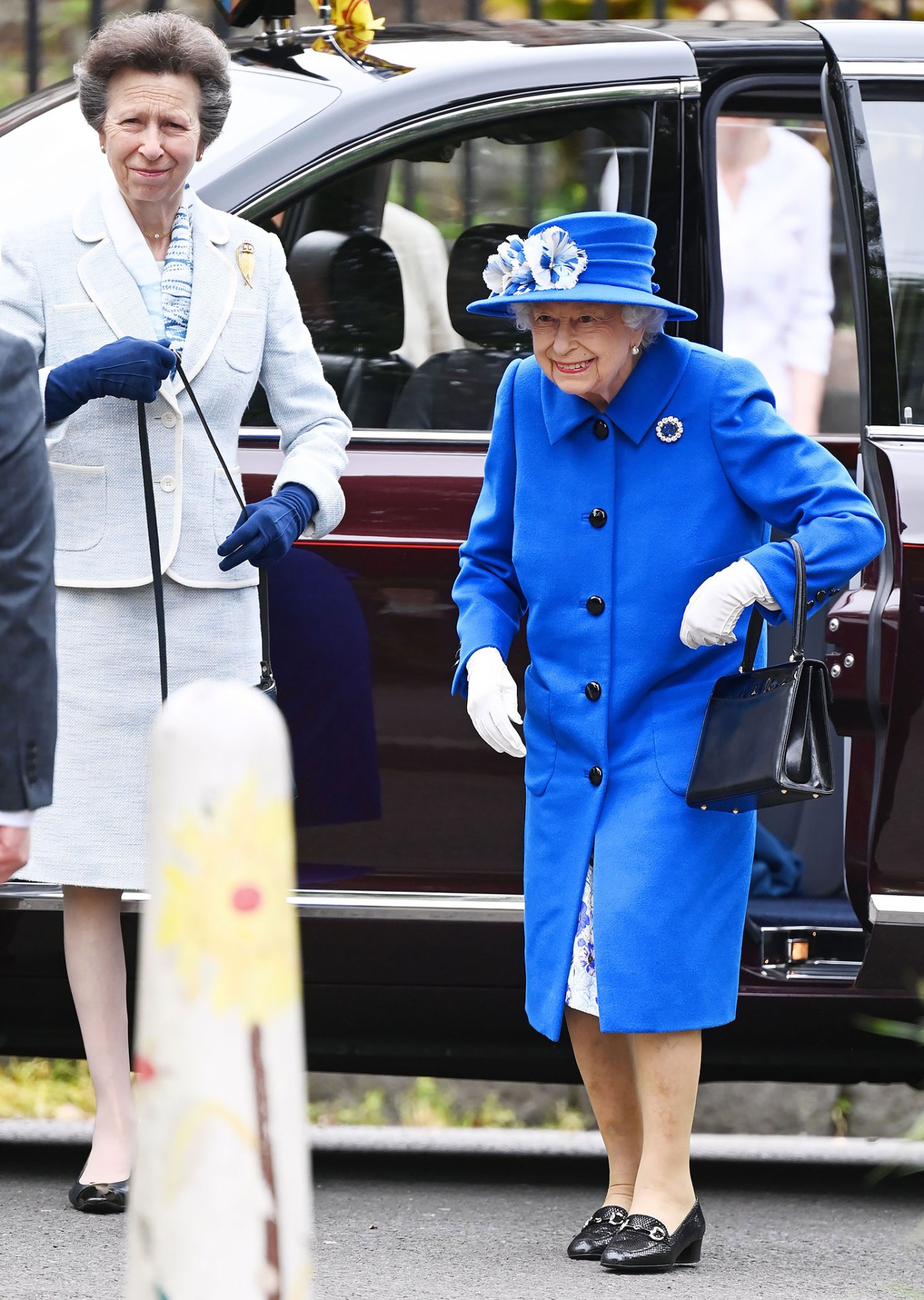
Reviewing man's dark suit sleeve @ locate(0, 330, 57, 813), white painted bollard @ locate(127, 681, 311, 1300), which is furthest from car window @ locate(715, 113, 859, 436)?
white painted bollard @ locate(127, 681, 311, 1300)

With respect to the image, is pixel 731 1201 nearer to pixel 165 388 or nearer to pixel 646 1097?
pixel 646 1097

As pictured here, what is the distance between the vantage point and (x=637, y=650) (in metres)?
3.20

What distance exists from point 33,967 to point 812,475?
1.53 metres

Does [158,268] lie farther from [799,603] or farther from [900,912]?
[900,912]

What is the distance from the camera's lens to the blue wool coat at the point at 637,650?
316 centimetres

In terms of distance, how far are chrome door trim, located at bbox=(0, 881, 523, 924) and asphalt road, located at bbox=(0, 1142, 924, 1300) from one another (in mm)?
521

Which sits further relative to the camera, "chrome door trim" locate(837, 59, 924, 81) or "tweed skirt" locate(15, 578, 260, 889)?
"chrome door trim" locate(837, 59, 924, 81)

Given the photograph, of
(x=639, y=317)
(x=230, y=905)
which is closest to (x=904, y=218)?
(x=639, y=317)

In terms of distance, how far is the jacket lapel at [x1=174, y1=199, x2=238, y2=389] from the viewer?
3.31m

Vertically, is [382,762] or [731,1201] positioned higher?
[382,762]

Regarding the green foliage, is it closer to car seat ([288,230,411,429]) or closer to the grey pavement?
the grey pavement

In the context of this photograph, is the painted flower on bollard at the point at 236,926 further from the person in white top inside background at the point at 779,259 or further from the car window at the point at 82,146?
the person in white top inside background at the point at 779,259

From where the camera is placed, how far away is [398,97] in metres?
3.55

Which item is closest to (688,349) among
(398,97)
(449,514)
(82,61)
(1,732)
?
(449,514)
